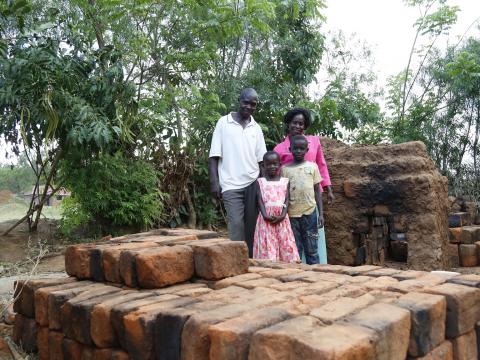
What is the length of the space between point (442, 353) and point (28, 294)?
230cm

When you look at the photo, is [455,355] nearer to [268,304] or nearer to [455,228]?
[268,304]

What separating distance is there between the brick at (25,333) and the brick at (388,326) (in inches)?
78.6

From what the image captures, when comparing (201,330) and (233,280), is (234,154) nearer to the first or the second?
(233,280)

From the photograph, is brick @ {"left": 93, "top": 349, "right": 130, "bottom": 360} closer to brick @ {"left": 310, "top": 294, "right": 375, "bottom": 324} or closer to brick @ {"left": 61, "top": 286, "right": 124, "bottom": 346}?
brick @ {"left": 61, "top": 286, "right": 124, "bottom": 346}

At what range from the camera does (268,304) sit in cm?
183

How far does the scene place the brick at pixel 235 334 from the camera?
148 cm

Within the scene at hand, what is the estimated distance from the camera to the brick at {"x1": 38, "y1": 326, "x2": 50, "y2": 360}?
8.21 feet

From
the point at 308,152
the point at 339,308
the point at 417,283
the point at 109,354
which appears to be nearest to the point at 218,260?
the point at 109,354

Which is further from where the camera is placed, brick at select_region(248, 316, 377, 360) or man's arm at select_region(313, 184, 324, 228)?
man's arm at select_region(313, 184, 324, 228)

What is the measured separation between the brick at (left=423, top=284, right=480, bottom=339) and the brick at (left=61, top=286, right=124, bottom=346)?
1.52m

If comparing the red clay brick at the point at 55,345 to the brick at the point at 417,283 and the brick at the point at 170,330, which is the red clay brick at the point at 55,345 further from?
the brick at the point at 417,283

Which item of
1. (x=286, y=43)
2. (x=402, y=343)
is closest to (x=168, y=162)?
(x=286, y=43)

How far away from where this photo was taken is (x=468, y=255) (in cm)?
659

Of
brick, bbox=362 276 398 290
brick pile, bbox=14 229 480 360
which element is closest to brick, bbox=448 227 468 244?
brick pile, bbox=14 229 480 360
